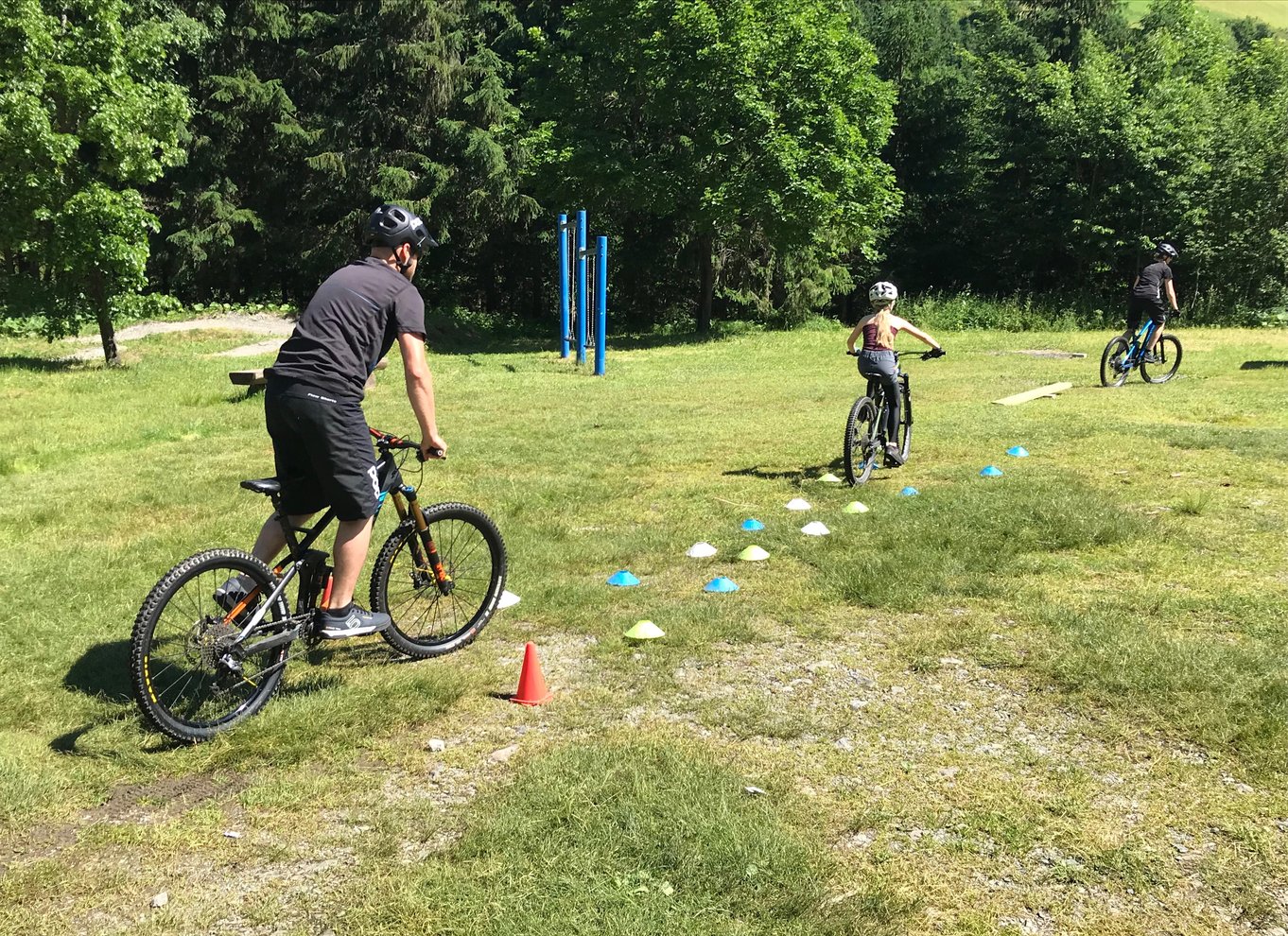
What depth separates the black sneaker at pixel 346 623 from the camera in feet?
14.3

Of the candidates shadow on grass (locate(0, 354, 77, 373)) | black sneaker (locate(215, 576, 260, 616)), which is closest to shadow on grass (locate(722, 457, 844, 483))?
black sneaker (locate(215, 576, 260, 616))

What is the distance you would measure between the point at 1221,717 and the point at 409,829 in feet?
10.3

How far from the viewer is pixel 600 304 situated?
18609 mm

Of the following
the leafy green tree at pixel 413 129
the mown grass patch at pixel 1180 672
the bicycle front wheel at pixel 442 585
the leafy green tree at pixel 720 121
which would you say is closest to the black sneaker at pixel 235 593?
the bicycle front wheel at pixel 442 585

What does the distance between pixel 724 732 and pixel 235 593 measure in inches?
81.2

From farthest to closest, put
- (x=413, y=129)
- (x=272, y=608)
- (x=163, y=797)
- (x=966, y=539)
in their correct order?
(x=413, y=129)
(x=966, y=539)
(x=272, y=608)
(x=163, y=797)

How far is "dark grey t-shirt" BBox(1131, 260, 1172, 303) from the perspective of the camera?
14148mm

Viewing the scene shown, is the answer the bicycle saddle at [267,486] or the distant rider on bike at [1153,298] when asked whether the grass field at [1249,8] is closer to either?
the distant rider on bike at [1153,298]

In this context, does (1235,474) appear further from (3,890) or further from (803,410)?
(3,890)

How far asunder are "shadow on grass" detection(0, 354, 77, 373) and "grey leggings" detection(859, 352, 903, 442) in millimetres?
15816

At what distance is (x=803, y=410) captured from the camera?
43.9 feet

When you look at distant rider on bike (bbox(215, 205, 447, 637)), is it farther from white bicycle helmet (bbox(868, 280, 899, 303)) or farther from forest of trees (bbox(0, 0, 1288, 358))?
forest of trees (bbox(0, 0, 1288, 358))

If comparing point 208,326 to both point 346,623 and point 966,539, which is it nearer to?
point 966,539

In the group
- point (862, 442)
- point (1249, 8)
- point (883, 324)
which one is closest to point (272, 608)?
point (862, 442)
